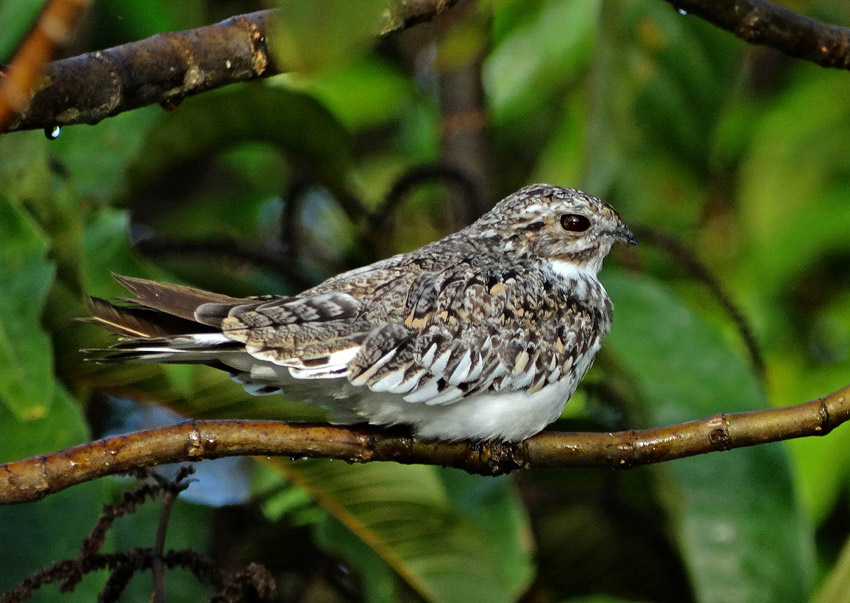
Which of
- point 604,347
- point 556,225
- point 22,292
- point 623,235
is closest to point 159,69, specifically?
point 22,292

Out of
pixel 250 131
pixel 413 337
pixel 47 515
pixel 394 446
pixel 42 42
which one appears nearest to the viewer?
pixel 42 42

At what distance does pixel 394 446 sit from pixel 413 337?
32 centimetres

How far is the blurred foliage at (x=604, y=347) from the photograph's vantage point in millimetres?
2992

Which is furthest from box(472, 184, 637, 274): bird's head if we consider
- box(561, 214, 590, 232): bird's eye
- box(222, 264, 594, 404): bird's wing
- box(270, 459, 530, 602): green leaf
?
box(270, 459, 530, 602): green leaf

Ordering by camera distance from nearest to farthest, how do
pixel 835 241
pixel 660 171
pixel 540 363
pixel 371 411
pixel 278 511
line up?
pixel 371 411 < pixel 540 363 < pixel 278 511 < pixel 835 241 < pixel 660 171

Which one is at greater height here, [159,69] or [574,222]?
[159,69]

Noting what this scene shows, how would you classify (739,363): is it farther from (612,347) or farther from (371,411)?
(371,411)

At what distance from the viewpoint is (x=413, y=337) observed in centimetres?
255

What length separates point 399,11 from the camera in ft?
6.54

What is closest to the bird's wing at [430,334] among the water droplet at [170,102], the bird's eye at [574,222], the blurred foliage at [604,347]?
the bird's eye at [574,222]

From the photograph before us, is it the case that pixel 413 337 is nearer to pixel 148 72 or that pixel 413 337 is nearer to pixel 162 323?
pixel 162 323

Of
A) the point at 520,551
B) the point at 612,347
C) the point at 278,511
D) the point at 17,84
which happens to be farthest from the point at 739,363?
the point at 17,84

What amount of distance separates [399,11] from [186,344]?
0.78 m

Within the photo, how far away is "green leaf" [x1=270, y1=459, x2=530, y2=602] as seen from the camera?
10.4ft
